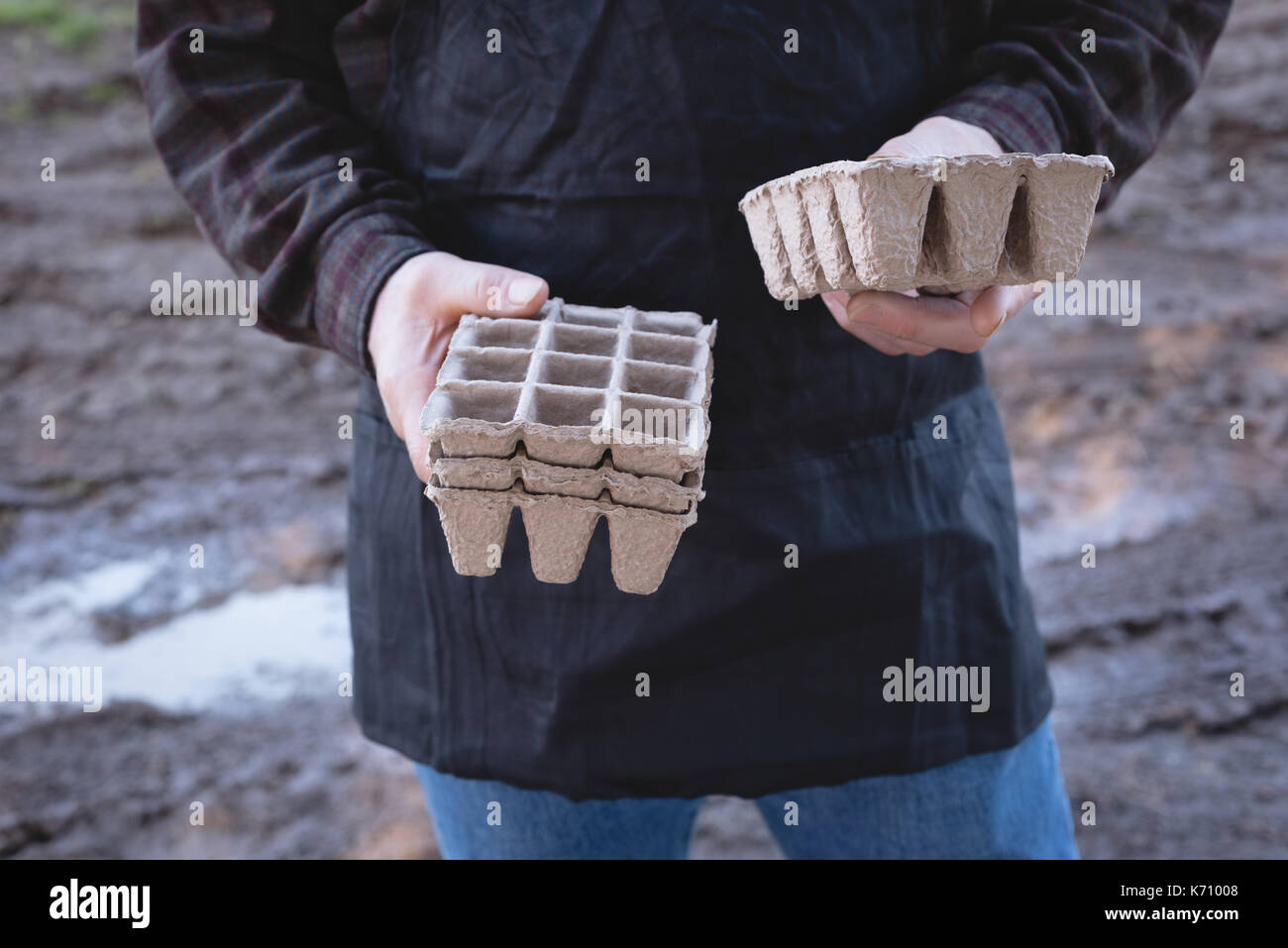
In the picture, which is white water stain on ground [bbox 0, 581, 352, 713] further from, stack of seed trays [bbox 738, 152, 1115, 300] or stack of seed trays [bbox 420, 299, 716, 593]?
stack of seed trays [bbox 738, 152, 1115, 300]

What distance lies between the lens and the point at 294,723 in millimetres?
2869

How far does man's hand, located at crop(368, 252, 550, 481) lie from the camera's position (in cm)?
108

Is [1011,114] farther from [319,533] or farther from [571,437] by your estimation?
[319,533]

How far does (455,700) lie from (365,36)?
74 cm

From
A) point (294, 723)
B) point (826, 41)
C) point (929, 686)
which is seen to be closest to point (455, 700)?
point (929, 686)

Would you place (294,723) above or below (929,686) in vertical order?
below

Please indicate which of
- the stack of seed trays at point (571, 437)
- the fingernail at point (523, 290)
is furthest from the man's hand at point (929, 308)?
the fingernail at point (523, 290)

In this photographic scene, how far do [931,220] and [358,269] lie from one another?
1.91ft

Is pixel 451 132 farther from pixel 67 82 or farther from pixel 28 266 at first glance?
pixel 67 82

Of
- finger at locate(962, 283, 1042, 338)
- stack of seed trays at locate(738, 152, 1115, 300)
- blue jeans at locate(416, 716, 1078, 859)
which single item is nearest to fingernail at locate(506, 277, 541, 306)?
stack of seed trays at locate(738, 152, 1115, 300)

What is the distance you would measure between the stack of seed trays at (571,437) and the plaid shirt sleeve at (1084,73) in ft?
1.30

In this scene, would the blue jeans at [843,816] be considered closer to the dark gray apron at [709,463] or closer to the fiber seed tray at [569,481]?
the dark gray apron at [709,463]

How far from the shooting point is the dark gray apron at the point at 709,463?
109cm

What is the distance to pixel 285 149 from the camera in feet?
3.84
